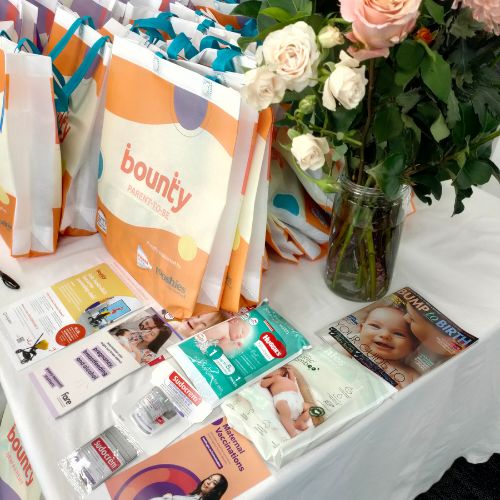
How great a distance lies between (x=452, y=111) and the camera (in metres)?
0.55

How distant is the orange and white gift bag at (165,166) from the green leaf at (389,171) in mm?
189

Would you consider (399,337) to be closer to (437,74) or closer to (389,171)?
(389,171)

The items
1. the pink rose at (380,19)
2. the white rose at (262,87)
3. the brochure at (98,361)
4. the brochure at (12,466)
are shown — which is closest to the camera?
the pink rose at (380,19)

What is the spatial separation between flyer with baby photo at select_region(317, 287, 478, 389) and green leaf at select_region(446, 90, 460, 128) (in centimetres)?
31

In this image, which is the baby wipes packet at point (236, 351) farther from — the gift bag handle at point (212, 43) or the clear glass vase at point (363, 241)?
the gift bag handle at point (212, 43)

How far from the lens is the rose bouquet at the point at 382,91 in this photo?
1.60ft

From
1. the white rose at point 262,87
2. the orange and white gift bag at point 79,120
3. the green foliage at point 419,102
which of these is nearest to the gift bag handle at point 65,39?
the orange and white gift bag at point 79,120

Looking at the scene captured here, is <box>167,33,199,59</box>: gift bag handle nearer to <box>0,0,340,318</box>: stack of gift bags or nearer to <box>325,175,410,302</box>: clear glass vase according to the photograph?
<box>0,0,340,318</box>: stack of gift bags

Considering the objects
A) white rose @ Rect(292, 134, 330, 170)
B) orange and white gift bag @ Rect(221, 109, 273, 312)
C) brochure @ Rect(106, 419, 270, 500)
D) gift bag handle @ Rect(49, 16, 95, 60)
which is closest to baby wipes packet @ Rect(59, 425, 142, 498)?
brochure @ Rect(106, 419, 270, 500)

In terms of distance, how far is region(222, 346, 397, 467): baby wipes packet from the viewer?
0.59 metres

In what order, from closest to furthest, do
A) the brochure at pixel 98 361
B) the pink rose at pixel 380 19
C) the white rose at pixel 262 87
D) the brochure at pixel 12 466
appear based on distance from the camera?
the pink rose at pixel 380 19 < the white rose at pixel 262 87 < the brochure at pixel 98 361 < the brochure at pixel 12 466

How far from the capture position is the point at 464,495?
119 centimetres

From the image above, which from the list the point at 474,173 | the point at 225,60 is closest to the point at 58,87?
the point at 225,60

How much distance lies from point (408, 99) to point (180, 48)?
35cm
